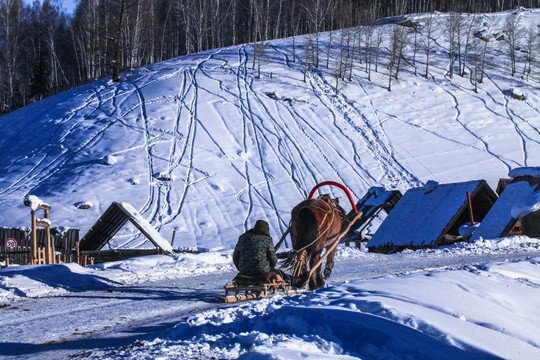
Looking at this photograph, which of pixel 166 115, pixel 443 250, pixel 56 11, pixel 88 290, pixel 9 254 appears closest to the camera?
pixel 88 290

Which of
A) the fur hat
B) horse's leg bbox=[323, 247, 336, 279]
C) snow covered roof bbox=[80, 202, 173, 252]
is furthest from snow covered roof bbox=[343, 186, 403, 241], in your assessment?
the fur hat

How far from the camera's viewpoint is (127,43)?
2447 inches

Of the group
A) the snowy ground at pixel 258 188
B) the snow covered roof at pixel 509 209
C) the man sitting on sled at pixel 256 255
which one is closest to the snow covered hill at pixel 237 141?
the snowy ground at pixel 258 188

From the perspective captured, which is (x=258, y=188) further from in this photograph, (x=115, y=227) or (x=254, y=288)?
(x=254, y=288)

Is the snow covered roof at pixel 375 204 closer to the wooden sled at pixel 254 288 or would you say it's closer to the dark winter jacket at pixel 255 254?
the dark winter jacket at pixel 255 254

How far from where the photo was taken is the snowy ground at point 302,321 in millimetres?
4777

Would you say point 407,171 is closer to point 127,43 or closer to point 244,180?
point 244,180

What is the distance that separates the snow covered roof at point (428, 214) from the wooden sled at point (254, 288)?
36.9ft

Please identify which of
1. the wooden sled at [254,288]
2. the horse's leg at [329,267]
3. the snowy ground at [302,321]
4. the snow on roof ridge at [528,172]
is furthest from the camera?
the snow on roof ridge at [528,172]

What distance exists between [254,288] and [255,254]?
562 mm

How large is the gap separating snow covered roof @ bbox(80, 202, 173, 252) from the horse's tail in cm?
1064

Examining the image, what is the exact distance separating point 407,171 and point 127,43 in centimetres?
3641

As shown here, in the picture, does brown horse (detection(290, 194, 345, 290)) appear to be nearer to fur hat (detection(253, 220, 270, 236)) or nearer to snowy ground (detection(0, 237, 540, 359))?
fur hat (detection(253, 220, 270, 236))

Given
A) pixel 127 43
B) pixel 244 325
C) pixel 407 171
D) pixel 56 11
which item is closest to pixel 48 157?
pixel 407 171
